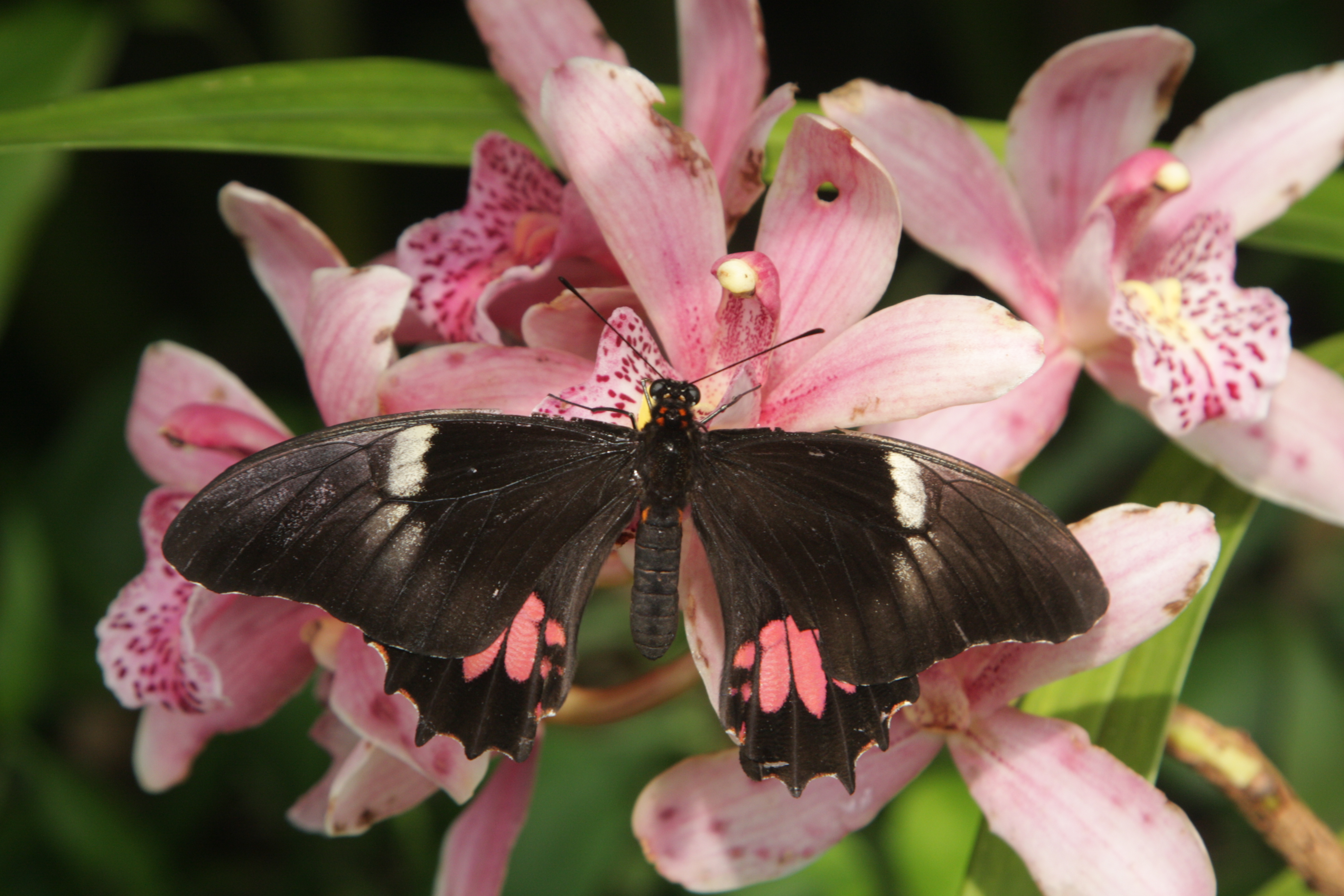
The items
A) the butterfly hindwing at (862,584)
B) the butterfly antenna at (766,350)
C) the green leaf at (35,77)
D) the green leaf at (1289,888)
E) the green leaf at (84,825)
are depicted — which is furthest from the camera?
the green leaf at (84,825)

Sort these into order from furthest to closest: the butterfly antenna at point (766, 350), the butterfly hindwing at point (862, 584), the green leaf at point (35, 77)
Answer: the green leaf at point (35, 77)
the butterfly antenna at point (766, 350)
the butterfly hindwing at point (862, 584)

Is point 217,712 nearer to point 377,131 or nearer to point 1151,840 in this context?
point 377,131

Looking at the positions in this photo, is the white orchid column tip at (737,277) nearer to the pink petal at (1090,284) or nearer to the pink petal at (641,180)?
the pink petal at (641,180)

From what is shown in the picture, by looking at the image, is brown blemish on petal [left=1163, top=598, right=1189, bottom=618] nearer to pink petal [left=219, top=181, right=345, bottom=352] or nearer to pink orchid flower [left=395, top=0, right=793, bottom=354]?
pink orchid flower [left=395, top=0, right=793, bottom=354]

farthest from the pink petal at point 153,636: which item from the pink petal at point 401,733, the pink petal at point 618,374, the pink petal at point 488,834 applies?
the pink petal at point 618,374

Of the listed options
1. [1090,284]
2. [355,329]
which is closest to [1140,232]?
[1090,284]

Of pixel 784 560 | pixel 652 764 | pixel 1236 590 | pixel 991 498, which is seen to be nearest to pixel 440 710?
pixel 784 560
